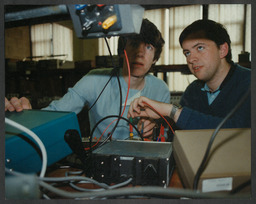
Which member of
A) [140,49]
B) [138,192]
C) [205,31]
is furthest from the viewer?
[140,49]

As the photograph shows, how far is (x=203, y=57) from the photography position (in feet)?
2.78

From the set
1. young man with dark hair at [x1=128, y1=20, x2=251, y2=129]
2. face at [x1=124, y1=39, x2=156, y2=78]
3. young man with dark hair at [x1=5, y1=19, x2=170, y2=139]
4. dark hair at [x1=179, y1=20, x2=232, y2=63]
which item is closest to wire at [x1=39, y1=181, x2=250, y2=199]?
young man with dark hair at [x1=128, y1=20, x2=251, y2=129]

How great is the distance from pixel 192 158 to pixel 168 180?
0.09 m

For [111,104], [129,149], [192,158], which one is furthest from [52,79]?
[192,158]

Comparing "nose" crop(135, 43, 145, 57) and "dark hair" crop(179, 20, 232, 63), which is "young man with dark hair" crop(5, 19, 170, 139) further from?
"dark hair" crop(179, 20, 232, 63)

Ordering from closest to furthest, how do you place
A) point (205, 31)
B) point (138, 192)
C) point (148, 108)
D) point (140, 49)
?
point (138, 192)
point (148, 108)
point (205, 31)
point (140, 49)

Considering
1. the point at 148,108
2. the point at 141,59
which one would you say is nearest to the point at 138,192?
the point at 148,108

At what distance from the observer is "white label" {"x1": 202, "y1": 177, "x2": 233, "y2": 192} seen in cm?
39

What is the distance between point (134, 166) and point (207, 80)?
688 millimetres

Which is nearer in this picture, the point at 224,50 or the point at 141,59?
the point at 224,50

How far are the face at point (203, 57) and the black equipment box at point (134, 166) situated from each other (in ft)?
1.69

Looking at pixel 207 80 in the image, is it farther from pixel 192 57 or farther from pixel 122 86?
pixel 122 86

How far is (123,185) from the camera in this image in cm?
47

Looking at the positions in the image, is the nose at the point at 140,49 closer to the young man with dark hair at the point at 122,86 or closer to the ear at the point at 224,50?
the young man with dark hair at the point at 122,86
